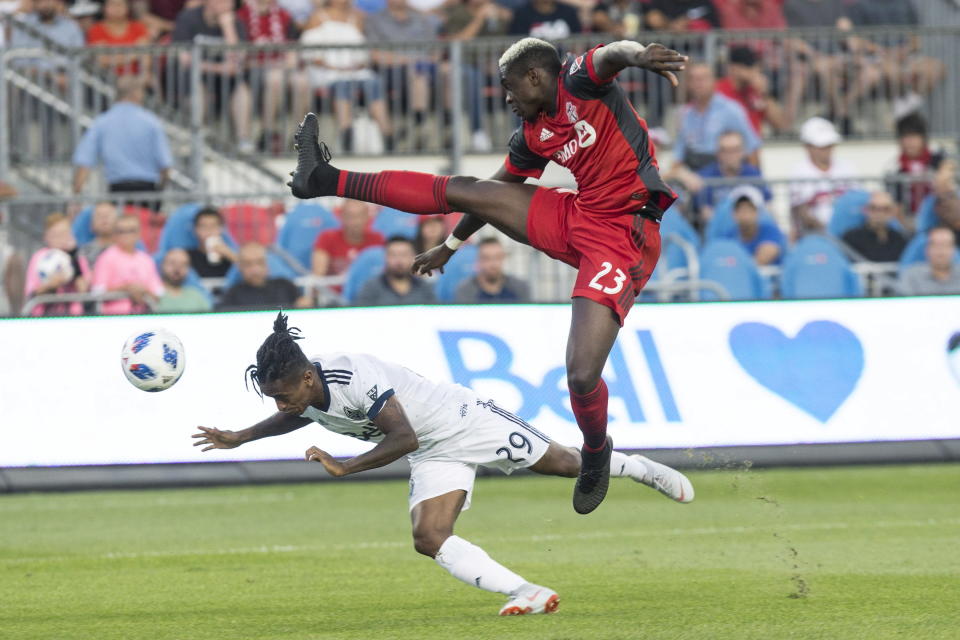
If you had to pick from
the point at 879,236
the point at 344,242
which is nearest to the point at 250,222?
the point at 344,242

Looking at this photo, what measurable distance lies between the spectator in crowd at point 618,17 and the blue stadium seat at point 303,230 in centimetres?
452

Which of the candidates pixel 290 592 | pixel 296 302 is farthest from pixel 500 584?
pixel 296 302

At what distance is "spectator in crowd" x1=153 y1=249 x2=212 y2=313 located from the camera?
564 inches

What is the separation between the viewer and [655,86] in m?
18.5

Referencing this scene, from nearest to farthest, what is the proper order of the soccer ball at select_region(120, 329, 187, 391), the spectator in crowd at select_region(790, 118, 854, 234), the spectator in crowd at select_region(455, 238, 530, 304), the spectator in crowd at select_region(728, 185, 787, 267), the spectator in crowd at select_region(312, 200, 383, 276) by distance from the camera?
the soccer ball at select_region(120, 329, 187, 391) < the spectator in crowd at select_region(455, 238, 530, 304) < the spectator in crowd at select_region(312, 200, 383, 276) < the spectator in crowd at select_region(728, 185, 787, 267) < the spectator in crowd at select_region(790, 118, 854, 234)

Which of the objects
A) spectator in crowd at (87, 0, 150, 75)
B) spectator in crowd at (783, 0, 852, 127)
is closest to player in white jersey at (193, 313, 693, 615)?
spectator in crowd at (87, 0, 150, 75)

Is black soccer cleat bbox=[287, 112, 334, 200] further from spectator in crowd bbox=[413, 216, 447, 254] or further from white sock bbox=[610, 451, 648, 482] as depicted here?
spectator in crowd bbox=[413, 216, 447, 254]

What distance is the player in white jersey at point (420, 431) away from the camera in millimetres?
7355

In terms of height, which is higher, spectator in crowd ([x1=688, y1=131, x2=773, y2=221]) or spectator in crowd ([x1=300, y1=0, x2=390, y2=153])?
spectator in crowd ([x1=300, y1=0, x2=390, y2=153])

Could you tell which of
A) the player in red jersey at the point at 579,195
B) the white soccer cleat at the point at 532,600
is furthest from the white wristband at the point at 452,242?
the white soccer cleat at the point at 532,600

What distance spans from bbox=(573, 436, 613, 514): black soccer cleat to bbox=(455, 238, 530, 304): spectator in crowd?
18.9 feet

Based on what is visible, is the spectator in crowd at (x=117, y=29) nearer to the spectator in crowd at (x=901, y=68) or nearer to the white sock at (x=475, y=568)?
the spectator in crowd at (x=901, y=68)

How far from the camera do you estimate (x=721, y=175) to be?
16906 mm

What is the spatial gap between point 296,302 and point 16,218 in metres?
3.32
